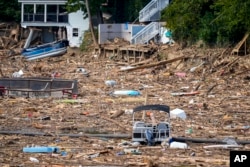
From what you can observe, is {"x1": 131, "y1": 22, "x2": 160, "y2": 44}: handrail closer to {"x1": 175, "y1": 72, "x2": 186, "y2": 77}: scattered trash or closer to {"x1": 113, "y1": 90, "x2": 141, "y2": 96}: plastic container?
{"x1": 175, "y1": 72, "x2": 186, "y2": 77}: scattered trash

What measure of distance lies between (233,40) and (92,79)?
706 cm

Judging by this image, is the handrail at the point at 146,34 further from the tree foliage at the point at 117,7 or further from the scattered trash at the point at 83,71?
the scattered trash at the point at 83,71

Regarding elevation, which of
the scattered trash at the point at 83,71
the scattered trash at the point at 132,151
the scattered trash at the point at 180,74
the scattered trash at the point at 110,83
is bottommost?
the scattered trash at the point at 132,151

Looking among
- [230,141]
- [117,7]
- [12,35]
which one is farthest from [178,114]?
[12,35]

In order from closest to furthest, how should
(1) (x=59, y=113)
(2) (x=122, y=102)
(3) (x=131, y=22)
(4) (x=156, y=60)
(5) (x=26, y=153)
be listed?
(5) (x=26, y=153), (1) (x=59, y=113), (2) (x=122, y=102), (4) (x=156, y=60), (3) (x=131, y=22)

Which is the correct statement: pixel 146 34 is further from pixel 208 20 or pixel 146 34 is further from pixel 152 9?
pixel 208 20

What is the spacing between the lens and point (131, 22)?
2596 inches

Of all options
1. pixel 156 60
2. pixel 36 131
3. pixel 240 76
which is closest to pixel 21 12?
pixel 156 60

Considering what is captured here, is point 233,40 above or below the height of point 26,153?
above

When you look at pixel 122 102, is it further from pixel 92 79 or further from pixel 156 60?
pixel 156 60

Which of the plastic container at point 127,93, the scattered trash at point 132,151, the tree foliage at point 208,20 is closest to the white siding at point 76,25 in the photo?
the tree foliage at point 208,20

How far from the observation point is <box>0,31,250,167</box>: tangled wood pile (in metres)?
21.4

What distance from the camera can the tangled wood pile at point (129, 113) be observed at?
21.4 metres

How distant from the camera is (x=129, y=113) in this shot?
29.8 meters
